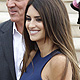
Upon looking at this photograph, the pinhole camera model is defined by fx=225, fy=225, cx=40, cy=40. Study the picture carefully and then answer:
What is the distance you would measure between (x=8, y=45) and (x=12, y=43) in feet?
0.19

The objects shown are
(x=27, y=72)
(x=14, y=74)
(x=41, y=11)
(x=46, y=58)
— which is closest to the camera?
(x=41, y=11)

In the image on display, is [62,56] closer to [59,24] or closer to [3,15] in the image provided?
[59,24]

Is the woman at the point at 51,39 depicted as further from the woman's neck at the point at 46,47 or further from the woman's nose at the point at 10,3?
the woman's nose at the point at 10,3

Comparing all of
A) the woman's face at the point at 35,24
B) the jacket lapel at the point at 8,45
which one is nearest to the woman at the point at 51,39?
the woman's face at the point at 35,24

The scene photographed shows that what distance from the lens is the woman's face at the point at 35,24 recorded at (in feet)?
5.26

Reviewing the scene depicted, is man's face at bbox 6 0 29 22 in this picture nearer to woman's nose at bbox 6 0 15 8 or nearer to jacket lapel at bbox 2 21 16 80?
woman's nose at bbox 6 0 15 8

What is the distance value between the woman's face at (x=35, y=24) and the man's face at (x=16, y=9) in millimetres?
1057

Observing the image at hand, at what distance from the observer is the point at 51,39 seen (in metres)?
1.63

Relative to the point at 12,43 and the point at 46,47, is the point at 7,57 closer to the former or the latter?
the point at 12,43

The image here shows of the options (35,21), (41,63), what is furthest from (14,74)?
(35,21)

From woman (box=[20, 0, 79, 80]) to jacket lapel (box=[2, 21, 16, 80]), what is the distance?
0.97 meters

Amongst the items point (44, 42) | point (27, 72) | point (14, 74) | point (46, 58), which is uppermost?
point (44, 42)

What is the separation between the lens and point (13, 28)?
9.33 ft

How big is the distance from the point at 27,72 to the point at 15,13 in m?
1.10
